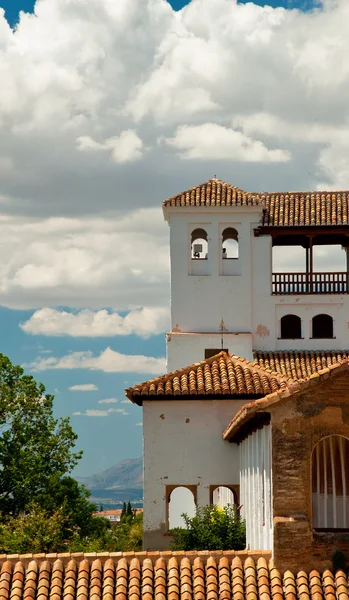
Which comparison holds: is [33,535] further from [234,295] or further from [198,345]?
[234,295]

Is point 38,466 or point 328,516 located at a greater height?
point 38,466

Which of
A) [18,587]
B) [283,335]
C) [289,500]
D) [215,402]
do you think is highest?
[283,335]

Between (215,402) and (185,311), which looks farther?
(185,311)

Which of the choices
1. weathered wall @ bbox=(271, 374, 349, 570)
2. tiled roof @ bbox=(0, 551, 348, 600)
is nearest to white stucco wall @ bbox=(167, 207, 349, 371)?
tiled roof @ bbox=(0, 551, 348, 600)

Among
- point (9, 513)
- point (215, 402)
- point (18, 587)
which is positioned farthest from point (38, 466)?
point (18, 587)

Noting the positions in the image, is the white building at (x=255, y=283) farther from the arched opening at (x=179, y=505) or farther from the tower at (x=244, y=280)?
the arched opening at (x=179, y=505)

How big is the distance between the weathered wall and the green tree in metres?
31.2

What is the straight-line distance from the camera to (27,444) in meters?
51.1

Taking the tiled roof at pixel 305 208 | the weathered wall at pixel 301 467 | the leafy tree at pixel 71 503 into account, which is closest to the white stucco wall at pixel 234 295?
the tiled roof at pixel 305 208

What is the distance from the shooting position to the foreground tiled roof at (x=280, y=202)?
45281mm

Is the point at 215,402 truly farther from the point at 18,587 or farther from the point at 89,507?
the point at 89,507

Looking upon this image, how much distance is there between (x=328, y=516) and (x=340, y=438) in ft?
4.31

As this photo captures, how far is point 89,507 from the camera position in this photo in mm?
51062

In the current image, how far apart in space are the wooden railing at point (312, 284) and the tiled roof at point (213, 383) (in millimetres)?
16106
